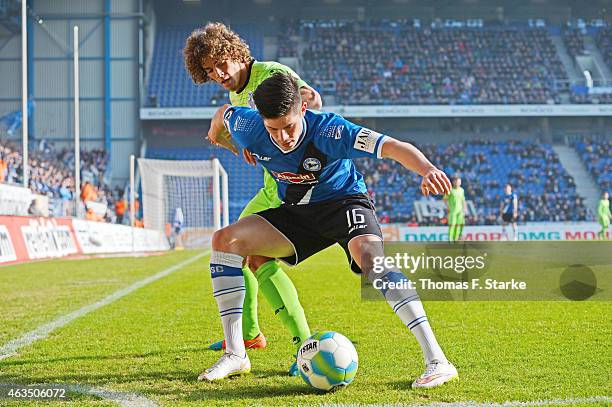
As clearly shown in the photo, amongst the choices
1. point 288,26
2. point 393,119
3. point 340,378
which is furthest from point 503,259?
point 288,26

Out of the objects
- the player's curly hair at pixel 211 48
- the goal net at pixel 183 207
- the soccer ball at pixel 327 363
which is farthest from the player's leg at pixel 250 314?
the goal net at pixel 183 207

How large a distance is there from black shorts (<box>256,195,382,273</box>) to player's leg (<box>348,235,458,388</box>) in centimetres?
20

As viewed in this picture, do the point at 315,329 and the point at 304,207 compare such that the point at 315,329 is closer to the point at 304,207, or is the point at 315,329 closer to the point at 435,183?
the point at 304,207

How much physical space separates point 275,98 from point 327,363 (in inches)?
49.8

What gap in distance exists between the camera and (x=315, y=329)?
583 cm

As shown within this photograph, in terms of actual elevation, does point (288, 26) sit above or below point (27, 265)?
above

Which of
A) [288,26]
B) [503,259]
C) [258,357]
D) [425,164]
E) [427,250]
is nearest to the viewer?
[425,164]

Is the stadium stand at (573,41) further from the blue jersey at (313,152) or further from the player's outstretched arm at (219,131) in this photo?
the blue jersey at (313,152)

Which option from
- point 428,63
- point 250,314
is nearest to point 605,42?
point 428,63

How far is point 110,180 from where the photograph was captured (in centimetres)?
3888

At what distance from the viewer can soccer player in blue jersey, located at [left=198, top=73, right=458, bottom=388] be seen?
3611 millimetres

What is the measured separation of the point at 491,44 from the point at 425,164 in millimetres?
42940

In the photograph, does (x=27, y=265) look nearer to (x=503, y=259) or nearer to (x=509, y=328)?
(x=503, y=259)

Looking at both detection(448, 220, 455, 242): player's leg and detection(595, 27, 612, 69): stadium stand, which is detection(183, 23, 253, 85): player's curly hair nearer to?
detection(448, 220, 455, 242): player's leg
